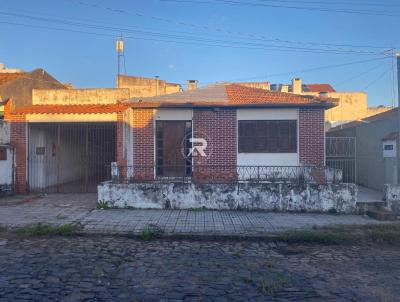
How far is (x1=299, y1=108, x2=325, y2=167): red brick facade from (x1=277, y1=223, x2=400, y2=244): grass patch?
4.85 m

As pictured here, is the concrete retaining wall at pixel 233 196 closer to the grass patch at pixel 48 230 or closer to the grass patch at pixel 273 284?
the grass patch at pixel 48 230

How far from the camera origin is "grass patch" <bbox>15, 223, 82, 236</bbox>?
23.1 ft

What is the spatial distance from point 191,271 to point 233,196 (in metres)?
A: 4.72

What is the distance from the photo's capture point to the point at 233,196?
9453mm

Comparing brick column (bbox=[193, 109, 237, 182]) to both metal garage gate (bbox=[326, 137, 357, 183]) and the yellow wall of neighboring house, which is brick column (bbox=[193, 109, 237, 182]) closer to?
metal garage gate (bbox=[326, 137, 357, 183])

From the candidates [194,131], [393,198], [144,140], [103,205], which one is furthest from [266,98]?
[103,205]

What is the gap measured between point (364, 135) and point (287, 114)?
13.5 ft

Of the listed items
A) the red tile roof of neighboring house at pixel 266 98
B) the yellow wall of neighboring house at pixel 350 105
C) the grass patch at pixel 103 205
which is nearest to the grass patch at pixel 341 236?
the grass patch at pixel 103 205

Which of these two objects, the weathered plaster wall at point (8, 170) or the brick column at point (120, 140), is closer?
the weathered plaster wall at point (8, 170)

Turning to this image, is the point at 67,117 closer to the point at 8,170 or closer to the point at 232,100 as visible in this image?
the point at 8,170

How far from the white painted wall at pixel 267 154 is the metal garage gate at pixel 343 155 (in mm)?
2522

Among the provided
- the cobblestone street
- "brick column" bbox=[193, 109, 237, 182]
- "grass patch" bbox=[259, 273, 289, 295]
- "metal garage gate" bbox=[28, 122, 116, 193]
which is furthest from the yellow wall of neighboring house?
"grass patch" bbox=[259, 273, 289, 295]

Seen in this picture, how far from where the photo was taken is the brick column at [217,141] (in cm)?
1212

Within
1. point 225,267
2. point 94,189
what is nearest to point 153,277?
point 225,267
